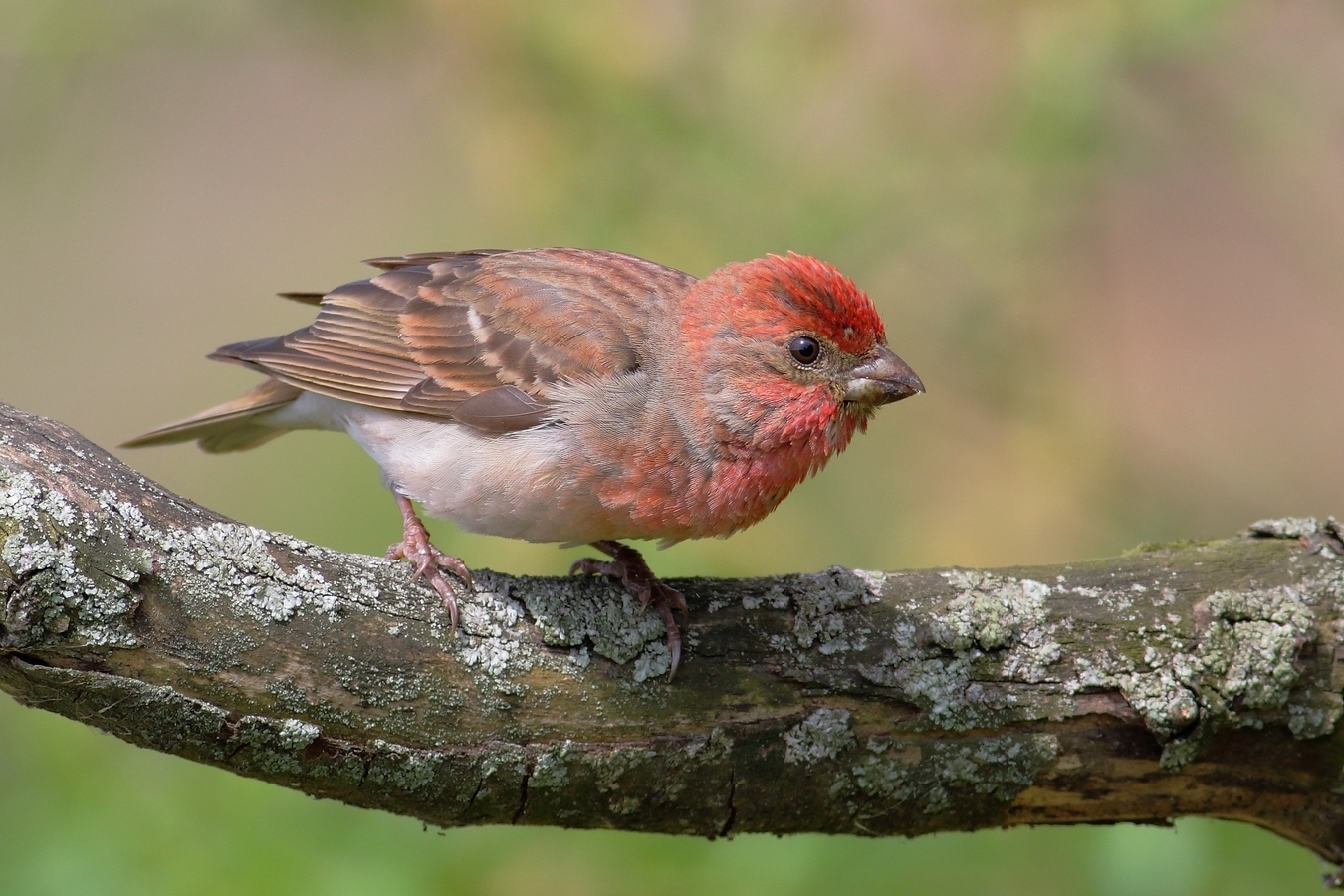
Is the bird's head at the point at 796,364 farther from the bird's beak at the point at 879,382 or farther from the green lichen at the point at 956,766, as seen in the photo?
the green lichen at the point at 956,766

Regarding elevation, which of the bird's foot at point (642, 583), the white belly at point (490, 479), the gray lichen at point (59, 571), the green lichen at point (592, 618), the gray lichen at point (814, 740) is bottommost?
the gray lichen at point (59, 571)

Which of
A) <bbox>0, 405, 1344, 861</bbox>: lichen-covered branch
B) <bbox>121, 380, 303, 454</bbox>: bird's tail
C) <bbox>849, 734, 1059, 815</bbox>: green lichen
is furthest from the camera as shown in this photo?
<bbox>121, 380, 303, 454</bbox>: bird's tail

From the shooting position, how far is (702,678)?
11.8 ft

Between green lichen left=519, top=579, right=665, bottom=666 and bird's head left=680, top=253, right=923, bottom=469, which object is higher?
bird's head left=680, top=253, right=923, bottom=469

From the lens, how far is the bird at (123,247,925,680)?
3.93 metres

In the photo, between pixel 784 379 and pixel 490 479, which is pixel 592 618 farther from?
pixel 784 379

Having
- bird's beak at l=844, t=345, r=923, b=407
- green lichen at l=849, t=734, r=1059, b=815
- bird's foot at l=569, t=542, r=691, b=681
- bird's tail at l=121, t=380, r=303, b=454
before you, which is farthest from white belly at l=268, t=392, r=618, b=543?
green lichen at l=849, t=734, r=1059, b=815

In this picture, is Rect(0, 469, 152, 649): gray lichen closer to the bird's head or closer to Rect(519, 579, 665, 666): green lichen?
Rect(519, 579, 665, 666): green lichen

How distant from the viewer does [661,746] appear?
3.44m

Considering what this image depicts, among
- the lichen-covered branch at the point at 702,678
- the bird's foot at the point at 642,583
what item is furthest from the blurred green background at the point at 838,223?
the bird's foot at the point at 642,583

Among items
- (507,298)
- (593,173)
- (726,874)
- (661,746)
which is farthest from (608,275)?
(726,874)

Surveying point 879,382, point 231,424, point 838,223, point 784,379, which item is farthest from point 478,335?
point 838,223

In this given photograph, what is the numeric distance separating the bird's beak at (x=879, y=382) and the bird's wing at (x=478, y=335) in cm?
76

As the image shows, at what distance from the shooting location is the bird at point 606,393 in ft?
12.9
